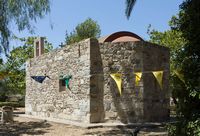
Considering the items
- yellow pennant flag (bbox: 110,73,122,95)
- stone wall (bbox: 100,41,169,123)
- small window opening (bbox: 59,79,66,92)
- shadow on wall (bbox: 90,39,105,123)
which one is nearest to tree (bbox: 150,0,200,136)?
yellow pennant flag (bbox: 110,73,122,95)

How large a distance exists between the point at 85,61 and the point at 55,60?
9.01ft

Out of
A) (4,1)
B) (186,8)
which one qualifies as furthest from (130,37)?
(186,8)

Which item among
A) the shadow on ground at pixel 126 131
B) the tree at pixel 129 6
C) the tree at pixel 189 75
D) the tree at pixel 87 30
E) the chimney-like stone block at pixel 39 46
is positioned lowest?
the shadow on ground at pixel 126 131

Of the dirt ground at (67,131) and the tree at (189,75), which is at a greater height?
the tree at (189,75)

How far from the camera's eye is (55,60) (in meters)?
16.0

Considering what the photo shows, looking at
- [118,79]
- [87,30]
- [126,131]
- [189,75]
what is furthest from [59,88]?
[87,30]

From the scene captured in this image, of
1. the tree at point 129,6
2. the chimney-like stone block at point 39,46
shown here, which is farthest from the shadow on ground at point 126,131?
the chimney-like stone block at point 39,46

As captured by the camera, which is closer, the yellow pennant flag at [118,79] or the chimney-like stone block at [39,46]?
the yellow pennant flag at [118,79]

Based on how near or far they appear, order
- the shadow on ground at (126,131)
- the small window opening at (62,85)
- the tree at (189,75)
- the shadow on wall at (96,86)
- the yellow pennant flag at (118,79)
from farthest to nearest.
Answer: the small window opening at (62,85)
the shadow on wall at (96,86)
the yellow pennant flag at (118,79)
the shadow on ground at (126,131)
the tree at (189,75)

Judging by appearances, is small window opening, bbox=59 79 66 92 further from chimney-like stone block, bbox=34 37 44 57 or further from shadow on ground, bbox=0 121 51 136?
chimney-like stone block, bbox=34 37 44 57

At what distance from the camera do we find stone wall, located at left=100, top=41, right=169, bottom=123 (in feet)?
44.0

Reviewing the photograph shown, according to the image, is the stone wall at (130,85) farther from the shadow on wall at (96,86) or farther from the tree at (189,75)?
the tree at (189,75)

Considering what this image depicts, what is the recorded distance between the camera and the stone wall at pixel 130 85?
13.4 meters

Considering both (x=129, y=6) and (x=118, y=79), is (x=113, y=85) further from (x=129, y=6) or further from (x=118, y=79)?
(x=129, y=6)
